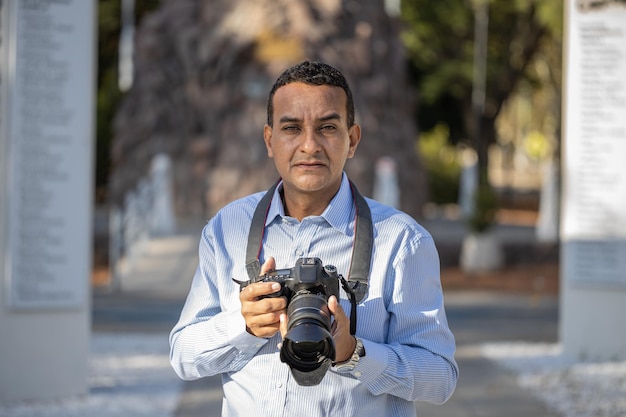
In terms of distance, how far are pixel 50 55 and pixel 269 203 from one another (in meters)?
5.44

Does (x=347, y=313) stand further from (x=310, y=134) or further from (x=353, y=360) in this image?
(x=310, y=134)

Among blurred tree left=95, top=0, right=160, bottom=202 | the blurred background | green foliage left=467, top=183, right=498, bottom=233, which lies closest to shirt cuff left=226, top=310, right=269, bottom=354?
the blurred background

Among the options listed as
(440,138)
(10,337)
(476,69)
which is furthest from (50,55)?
(440,138)

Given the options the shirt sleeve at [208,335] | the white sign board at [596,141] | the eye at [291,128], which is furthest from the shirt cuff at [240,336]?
the white sign board at [596,141]

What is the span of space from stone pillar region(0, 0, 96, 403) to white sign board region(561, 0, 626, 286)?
4855 millimetres

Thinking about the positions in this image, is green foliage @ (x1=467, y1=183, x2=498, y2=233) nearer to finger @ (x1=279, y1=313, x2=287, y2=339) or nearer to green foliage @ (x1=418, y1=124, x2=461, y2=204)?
finger @ (x1=279, y1=313, x2=287, y2=339)

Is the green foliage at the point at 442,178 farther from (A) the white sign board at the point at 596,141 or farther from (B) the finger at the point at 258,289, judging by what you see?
(B) the finger at the point at 258,289

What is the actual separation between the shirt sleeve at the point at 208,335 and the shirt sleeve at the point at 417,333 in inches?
13.1

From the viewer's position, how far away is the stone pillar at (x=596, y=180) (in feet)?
34.6

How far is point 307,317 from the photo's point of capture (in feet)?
8.05

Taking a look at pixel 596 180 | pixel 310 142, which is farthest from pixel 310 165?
pixel 596 180

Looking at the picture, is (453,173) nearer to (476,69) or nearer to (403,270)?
(476,69)

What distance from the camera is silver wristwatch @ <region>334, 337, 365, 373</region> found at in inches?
106

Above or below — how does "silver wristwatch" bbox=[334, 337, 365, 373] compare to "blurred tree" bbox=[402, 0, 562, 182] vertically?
below
